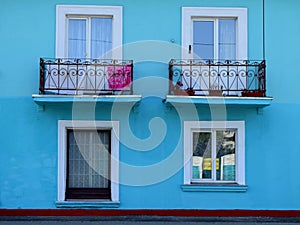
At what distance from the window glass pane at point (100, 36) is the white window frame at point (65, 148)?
1.60 meters

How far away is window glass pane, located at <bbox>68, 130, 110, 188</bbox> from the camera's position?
10.6 m

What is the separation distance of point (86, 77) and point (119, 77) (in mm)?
754

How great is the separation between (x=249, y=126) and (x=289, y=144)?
1.02 meters

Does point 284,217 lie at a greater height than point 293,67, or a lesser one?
lesser

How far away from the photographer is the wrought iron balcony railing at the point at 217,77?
1020 cm

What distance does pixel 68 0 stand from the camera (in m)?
10.5

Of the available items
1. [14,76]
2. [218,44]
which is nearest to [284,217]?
[218,44]

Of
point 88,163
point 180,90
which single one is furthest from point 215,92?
point 88,163

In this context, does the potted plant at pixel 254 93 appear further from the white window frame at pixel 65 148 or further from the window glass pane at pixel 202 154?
the white window frame at pixel 65 148

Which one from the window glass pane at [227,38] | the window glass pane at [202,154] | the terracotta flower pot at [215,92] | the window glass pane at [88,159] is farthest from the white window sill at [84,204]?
the window glass pane at [227,38]

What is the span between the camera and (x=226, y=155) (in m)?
10.7

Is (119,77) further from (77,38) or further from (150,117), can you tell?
(77,38)

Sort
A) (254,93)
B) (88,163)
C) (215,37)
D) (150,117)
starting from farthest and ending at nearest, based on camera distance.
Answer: (215,37) → (88,163) → (150,117) → (254,93)

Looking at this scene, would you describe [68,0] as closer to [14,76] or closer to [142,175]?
[14,76]
